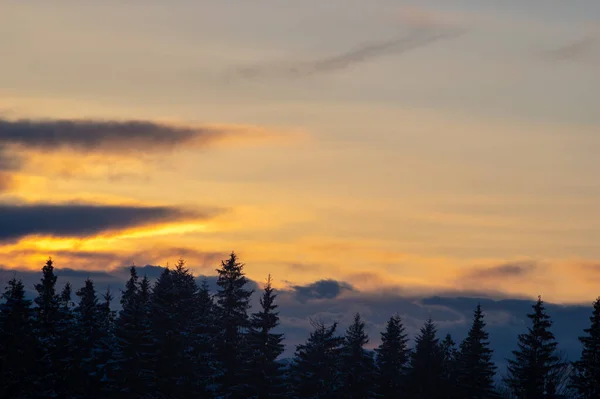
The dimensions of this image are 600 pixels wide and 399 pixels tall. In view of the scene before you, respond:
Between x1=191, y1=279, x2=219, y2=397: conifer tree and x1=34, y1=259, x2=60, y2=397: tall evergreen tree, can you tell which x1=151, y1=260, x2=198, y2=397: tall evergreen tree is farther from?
x1=34, y1=259, x2=60, y2=397: tall evergreen tree

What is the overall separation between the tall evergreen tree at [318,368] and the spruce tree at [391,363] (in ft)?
28.5

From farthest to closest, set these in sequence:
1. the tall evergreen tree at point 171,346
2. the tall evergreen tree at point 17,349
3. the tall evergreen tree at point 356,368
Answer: the tall evergreen tree at point 356,368
the tall evergreen tree at point 171,346
the tall evergreen tree at point 17,349

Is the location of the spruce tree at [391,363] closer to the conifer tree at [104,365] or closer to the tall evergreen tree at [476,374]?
the tall evergreen tree at [476,374]

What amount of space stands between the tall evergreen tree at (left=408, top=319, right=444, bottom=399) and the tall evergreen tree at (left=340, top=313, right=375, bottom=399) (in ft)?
29.4

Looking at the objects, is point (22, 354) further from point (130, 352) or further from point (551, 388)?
→ point (551, 388)

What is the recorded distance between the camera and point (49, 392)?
91500 mm

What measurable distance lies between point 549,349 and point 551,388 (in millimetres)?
4738

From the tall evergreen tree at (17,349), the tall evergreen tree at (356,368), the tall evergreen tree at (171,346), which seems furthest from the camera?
the tall evergreen tree at (356,368)

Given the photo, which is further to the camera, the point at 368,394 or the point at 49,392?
the point at 368,394

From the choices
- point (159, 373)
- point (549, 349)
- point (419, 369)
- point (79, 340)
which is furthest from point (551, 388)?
point (79, 340)

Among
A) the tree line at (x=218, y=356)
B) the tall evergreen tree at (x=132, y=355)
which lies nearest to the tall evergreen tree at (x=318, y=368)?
the tree line at (x=218, y=356)

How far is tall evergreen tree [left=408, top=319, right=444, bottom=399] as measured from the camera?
123875 millimetres

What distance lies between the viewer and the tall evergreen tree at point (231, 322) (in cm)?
10594

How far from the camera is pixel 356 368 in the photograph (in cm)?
11562
